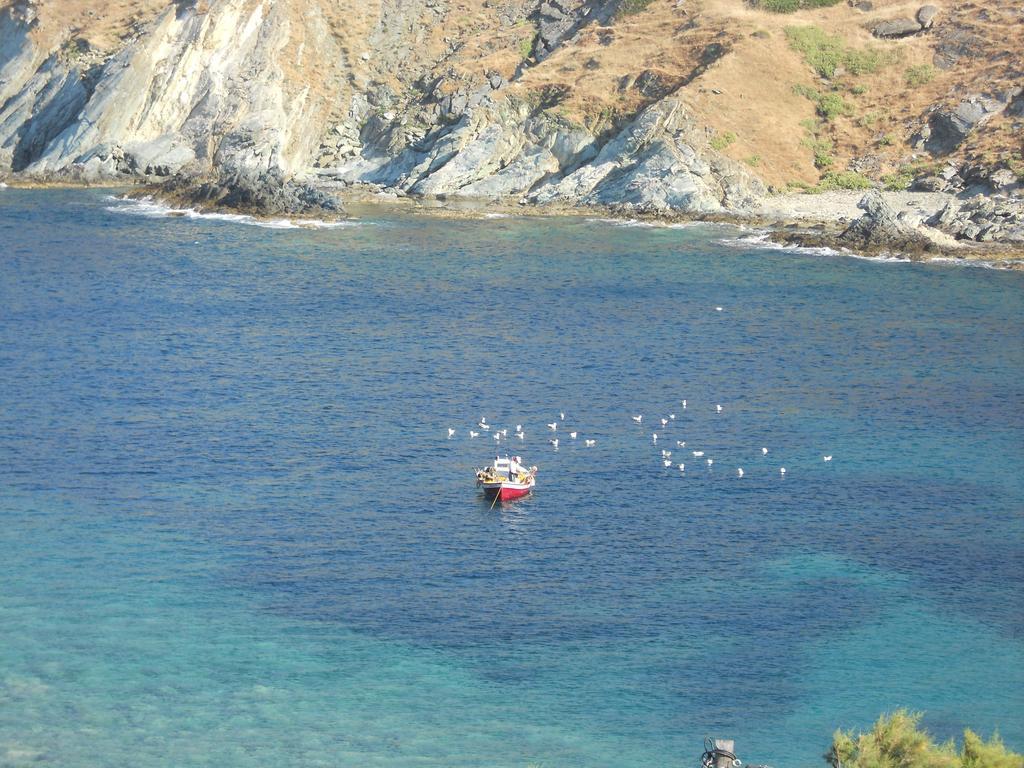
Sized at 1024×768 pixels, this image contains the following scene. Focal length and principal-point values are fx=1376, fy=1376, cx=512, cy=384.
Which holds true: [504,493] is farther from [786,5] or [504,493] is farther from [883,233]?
[786,5]

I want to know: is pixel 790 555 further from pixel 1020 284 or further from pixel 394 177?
pixel 394 177

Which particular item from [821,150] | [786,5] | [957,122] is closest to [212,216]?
[821,150]

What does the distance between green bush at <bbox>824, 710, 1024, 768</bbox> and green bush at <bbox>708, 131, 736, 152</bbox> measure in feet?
354

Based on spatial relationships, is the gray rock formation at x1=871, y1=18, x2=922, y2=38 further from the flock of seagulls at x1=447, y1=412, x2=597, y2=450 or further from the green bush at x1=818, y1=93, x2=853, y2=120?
the flock of seagulls at x1=447, y1=412, x2=597, y2=450

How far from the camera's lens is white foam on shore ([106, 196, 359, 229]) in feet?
422

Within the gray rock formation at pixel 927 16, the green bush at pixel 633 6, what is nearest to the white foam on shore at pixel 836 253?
the gray rock formation at pixel 927 16

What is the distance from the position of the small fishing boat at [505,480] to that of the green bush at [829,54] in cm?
9844

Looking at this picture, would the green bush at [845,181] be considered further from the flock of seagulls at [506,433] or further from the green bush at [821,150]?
the flock of seagulls at [506,433]

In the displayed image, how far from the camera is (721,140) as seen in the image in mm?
135625

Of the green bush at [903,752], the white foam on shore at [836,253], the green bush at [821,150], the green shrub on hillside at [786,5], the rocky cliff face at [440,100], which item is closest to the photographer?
the green bush at [903,752]

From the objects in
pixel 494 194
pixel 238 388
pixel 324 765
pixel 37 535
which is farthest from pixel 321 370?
pixel 494 194

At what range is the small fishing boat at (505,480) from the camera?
60.1 metres

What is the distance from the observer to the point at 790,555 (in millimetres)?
55438

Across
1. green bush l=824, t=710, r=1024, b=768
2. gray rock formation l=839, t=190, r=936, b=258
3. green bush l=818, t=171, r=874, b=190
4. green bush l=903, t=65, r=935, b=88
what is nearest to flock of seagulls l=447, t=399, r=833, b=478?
green bush l=824, t=710, r=1024, b=768
